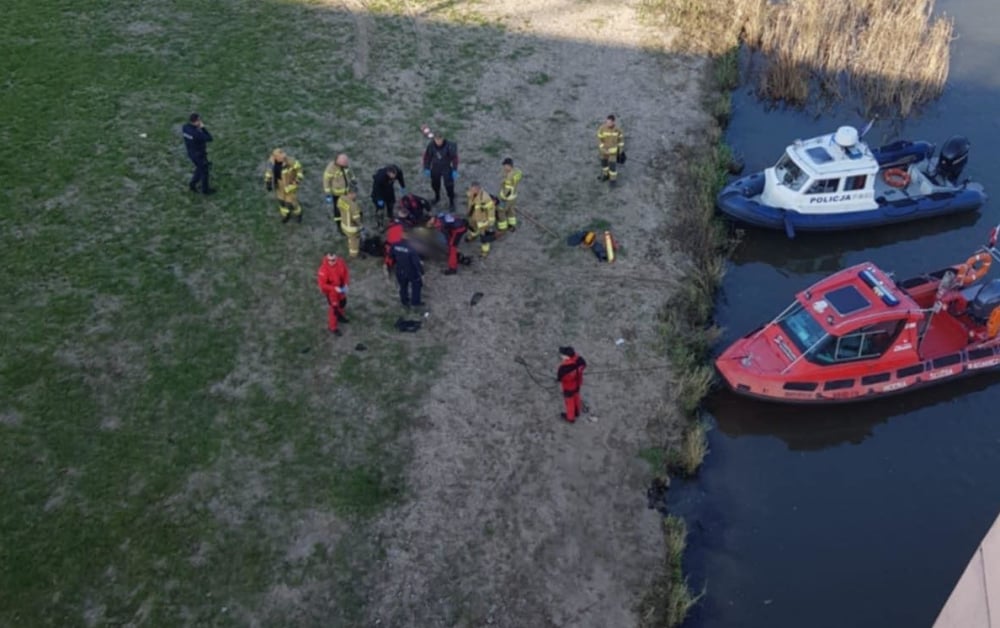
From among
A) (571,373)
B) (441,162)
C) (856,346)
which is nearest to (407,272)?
(441,162)

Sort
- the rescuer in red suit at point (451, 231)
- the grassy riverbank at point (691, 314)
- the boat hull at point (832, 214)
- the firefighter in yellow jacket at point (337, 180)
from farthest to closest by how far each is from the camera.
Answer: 1. the boat hull at point (832, 214)
2. the rescuer in red suit at point (451, 231)
3. the firefighter in yellow jacket at point (337, 180)
4. the grassy riverbank at point (691, 314)

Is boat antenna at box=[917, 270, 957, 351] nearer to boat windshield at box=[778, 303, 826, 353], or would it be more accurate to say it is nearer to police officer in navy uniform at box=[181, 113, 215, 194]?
boat windshield at box=[778, 303, 826, 353]

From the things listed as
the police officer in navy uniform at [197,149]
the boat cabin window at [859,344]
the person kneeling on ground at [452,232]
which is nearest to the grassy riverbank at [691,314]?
the boat cabin window at [859,344]

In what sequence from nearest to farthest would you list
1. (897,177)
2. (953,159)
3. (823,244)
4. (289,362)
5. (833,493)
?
(833,493) → (289,362) → (953,159) → (823,244) → (897,177)

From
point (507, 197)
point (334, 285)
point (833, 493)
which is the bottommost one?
point (833, 493)

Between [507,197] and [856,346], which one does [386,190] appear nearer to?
[507,197]

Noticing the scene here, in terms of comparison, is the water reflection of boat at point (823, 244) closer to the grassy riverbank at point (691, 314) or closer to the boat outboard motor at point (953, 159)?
the grassy riverbank at point (691, 314)
